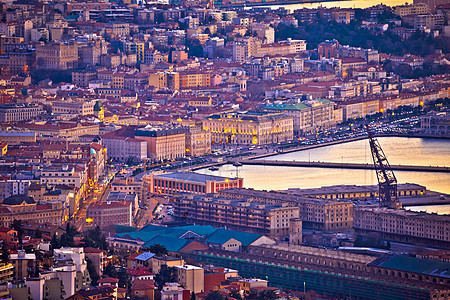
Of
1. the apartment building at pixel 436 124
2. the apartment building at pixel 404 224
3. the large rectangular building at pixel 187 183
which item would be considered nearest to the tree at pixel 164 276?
the apartment building at pixel 404 224

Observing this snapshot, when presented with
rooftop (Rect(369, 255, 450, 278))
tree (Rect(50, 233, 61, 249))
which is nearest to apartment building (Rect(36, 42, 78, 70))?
tree (Rect(50, 233, 61, 249))

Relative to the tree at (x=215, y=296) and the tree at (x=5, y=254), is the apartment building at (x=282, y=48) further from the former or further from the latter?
the tree at (x=215, y=296)

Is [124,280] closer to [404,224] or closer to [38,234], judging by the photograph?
[38,234]

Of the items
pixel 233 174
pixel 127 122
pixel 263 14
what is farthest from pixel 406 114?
pixel 263 14

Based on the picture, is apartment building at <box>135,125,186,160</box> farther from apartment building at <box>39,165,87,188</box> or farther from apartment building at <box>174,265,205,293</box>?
apartment building at <box>174,265,205,293</box>

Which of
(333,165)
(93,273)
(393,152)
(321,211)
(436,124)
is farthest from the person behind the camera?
(436,124)

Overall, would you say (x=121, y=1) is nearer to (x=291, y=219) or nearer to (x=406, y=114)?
(x=406, y=114)

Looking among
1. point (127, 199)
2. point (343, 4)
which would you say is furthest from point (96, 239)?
point (343, 4)

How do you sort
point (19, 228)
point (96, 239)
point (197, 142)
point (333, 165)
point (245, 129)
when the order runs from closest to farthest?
point (96, 239) → point (19, 228) → point (333, 165) → point (197, 142) → point (245, 129)
